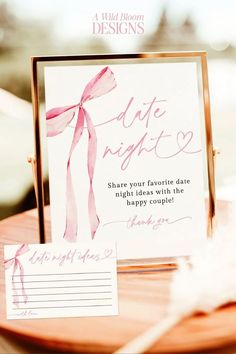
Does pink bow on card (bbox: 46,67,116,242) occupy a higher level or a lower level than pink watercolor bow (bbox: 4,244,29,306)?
higher

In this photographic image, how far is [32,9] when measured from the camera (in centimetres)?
62

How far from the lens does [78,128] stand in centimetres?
61

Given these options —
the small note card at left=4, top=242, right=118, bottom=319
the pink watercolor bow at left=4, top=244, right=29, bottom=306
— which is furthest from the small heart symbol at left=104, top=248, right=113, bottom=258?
the pink watercolor bow at left=4, top=244, right=29, bottom=306

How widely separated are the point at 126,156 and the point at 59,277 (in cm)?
19

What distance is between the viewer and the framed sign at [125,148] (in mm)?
608

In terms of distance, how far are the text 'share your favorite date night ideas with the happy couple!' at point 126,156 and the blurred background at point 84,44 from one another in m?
0.03

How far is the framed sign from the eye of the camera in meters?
0.61

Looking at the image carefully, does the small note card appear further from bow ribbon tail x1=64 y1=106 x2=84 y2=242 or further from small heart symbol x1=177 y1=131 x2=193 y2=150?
small heart symbol x1=177 y1=131 x2=193 y2=150

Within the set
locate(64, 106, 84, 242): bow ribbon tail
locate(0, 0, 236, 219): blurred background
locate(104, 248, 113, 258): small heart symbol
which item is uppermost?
locate(0, 0, 236, 219): blurred background

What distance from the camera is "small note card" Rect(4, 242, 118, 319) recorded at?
0.59m

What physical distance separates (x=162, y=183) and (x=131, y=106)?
11 cm

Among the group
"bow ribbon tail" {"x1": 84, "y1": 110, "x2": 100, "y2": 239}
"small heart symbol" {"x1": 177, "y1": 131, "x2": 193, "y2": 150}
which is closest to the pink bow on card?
"bow ribbon tail" {"x1": 84, "y1": 110, "x2": 100, "y2": 239}

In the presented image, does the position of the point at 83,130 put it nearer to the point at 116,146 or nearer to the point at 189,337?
the point at 116,146

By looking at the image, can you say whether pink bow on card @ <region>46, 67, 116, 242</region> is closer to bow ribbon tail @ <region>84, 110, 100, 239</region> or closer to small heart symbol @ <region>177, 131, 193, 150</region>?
bow ribbon tail @ <region>84, 110, 100, 239</region>
